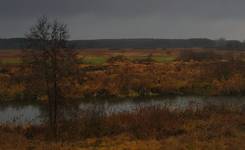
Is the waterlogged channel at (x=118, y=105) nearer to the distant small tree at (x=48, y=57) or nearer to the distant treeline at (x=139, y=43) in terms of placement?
the distant small tree at (x=48, y=57)

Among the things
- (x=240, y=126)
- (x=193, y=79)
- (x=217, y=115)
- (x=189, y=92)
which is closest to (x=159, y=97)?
(x=189, y=92)

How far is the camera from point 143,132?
15883 millimetres

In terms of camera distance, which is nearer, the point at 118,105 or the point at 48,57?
the point at 48,57

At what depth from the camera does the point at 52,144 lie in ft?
46.2

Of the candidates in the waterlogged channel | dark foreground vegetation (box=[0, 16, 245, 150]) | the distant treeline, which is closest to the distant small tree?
dark foreground vegetation (box=[0, 16, 245, 150])

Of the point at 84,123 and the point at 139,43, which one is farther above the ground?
the point at 84,123

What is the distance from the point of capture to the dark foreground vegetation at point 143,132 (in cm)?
1361

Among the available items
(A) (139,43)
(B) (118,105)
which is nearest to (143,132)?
(B) (118,105)

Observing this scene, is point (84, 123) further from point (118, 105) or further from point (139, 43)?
point (139, 43)

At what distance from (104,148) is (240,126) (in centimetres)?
625

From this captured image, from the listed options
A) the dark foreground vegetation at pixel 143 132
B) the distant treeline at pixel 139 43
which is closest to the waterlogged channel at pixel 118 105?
the dark foreground vegetation at pixel 143 132

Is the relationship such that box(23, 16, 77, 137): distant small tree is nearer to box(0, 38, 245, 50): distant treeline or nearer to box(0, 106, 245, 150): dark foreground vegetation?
box(0, 106, 245, 150): dark foreground vegetation

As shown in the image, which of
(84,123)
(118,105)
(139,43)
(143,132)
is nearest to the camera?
(143,132)

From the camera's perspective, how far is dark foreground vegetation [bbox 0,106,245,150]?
13.6m
